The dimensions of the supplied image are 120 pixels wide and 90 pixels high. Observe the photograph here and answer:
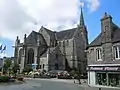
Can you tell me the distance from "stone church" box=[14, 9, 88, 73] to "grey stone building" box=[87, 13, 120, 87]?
31.5 m

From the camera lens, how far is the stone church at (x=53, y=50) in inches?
2442

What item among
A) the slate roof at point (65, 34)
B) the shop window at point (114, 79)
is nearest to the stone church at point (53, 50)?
the slate roof at point (65, 34)

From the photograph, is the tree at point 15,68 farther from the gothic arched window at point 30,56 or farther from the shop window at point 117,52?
the shop window at point 117,52

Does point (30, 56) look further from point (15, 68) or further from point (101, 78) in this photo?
point (101, 78)

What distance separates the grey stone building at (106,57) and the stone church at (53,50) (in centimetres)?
3145

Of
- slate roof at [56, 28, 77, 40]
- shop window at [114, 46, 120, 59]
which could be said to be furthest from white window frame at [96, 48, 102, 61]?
slate roof at [56, 28, 77, 40]

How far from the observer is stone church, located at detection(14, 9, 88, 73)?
2442 inches

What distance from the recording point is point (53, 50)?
207ft

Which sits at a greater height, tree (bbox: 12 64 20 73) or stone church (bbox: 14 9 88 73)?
stone church (bbox: 14 9 88 73)

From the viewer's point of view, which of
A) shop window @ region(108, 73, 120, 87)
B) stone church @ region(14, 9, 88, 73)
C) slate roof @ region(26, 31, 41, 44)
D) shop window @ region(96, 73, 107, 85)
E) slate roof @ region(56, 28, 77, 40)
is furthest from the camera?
slate roof @ region(56, 28, 77, 40)

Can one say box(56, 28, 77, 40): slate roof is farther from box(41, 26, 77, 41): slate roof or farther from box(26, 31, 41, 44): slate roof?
box(26, 31, 41, 44): slate roof

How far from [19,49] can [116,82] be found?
155 ft

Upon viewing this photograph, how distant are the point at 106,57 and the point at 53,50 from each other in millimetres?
36891

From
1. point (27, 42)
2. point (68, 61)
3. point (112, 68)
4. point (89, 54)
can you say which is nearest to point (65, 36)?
point (68, 61)
